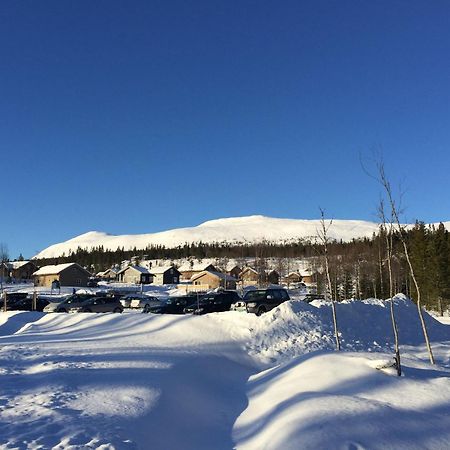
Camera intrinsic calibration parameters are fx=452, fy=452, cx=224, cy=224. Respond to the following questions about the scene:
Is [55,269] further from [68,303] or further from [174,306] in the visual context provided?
[174,306]

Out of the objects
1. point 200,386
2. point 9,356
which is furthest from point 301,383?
point 9,356

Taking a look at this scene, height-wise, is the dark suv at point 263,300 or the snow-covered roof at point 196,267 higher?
the snow-covered roof at point 196,267

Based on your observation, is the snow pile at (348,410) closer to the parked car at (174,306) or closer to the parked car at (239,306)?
the parked car at (239,306)

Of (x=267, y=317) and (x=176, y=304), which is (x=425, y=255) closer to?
(x=176, y=304)

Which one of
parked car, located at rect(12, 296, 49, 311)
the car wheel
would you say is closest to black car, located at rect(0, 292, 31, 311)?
parked car, located at rect(12, 296, 49, 311)

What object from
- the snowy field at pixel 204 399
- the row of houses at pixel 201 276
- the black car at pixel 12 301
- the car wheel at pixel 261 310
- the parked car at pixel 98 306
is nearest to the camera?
the snowy field at pixel 204 399

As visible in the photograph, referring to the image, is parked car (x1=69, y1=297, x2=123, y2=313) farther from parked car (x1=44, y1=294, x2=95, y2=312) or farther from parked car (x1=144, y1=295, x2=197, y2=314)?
parked car (x1=144, y1=295, x2=197, y2=314)

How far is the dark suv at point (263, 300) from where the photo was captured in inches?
932

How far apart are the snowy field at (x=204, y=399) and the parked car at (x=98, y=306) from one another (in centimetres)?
1568

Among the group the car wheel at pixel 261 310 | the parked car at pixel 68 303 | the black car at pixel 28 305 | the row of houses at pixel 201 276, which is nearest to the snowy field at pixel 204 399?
the car wheel at pixel 261 310

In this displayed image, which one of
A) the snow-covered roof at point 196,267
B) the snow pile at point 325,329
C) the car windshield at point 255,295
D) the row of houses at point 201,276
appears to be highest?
the snow-covered roof at point 196,267

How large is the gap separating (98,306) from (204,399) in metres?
22.4

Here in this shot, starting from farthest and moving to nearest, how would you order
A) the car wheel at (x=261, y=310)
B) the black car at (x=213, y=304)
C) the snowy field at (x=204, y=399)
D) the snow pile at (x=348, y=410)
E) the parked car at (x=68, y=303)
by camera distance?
the parked car at (x=68, y=303) → the black car at (x=213, y=304) → the car wheel at (x=261, y=310) → the snowy field at (x=204, y=399) → the snow pile at (x=348, y=410)

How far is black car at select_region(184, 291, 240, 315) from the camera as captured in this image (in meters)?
26.0
